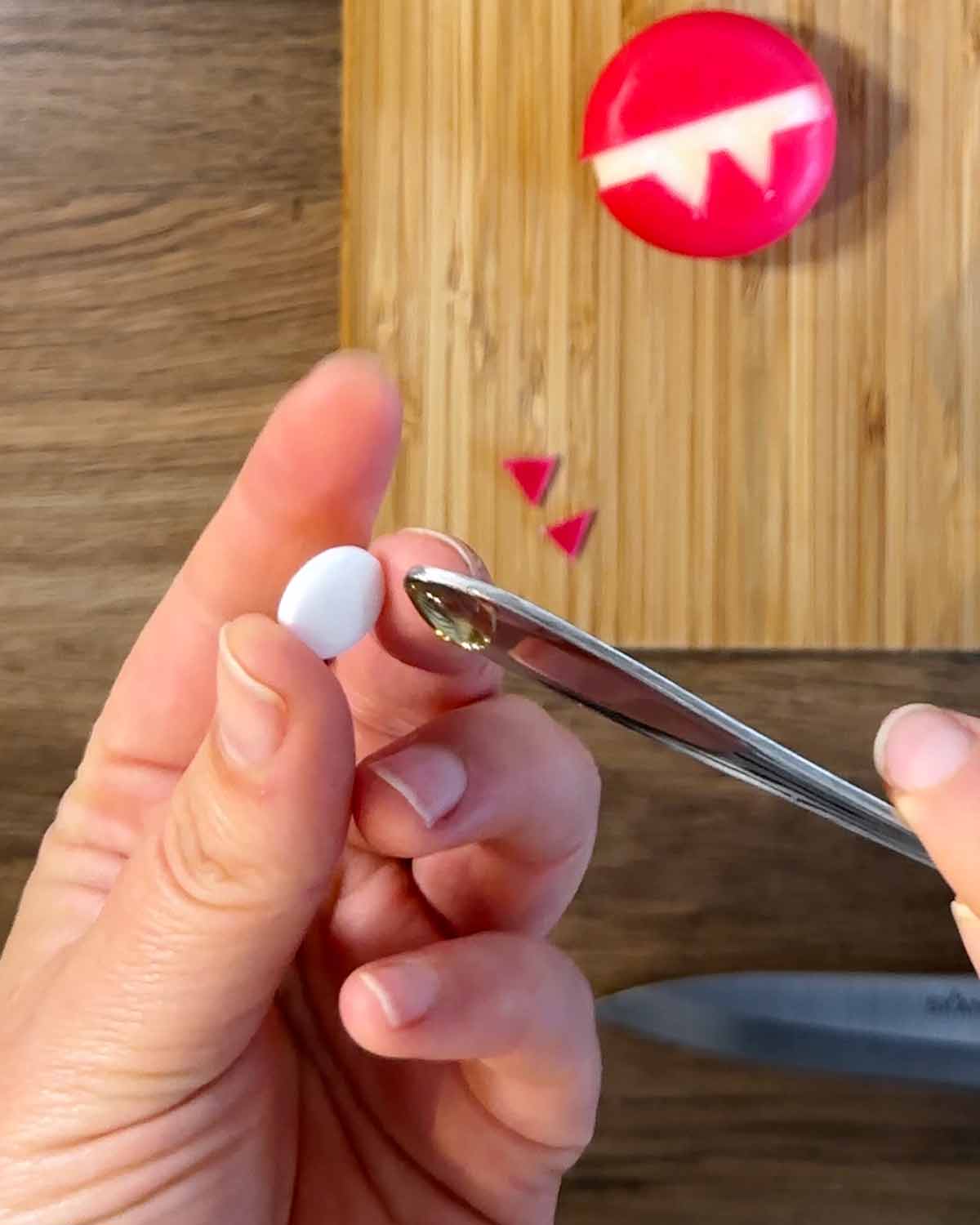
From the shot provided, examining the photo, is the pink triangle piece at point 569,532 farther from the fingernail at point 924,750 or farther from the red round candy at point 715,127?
the fingernail at point 924,750

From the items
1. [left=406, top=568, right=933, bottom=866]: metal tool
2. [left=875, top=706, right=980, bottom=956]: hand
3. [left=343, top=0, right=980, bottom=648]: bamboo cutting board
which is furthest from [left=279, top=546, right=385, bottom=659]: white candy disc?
[left=343, top=0, right=980, bottom=648]: bamboo cutting board

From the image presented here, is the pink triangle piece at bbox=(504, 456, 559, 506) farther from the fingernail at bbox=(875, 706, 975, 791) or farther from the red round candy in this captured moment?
the fingernail at bbox=(875, 706, 975, 791)

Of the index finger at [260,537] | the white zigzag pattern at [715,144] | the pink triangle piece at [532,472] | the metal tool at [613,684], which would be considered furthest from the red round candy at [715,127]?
the metal tool at [613,684]

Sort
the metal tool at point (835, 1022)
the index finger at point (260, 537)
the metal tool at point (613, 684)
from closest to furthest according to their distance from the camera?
the metal tool at point (613, 684) → the index finger at point (260, 537) → the metal tool at point (835, 1022)

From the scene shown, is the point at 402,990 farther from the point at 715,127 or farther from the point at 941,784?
the point at 715,127

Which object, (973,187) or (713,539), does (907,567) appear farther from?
(973,187)

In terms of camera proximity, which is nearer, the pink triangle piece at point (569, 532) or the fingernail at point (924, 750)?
the fingernail at point (924, 750)

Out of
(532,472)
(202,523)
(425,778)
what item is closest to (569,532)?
(532,472)
